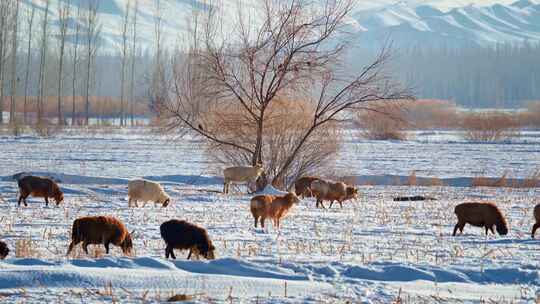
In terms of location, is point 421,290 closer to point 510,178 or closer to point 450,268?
point 450,268

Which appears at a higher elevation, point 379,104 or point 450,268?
point 379,104

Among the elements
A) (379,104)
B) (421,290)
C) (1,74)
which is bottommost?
(421,290)

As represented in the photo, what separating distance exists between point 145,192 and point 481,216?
921cm

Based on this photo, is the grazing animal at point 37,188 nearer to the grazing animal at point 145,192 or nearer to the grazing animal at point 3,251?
the grazing animal at point 145,192

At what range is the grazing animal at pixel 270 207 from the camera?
14.9 meters

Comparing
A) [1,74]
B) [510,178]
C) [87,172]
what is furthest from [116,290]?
[1,74]

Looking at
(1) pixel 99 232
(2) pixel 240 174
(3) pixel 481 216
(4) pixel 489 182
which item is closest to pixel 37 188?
(2) pixel 240 174

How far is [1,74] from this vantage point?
209 ft

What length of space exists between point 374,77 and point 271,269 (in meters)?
16.8

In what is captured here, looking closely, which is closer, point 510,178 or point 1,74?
point 510,178

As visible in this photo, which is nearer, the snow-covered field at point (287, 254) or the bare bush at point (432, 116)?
the snow-covered field at point (287, 254)

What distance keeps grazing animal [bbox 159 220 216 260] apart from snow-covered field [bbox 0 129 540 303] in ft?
1.32

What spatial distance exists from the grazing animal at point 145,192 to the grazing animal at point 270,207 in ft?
17.6

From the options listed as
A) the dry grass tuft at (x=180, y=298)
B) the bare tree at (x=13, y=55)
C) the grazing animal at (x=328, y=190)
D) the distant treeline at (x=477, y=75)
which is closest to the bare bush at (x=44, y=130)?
the bare tree at (x=13, y=55)
